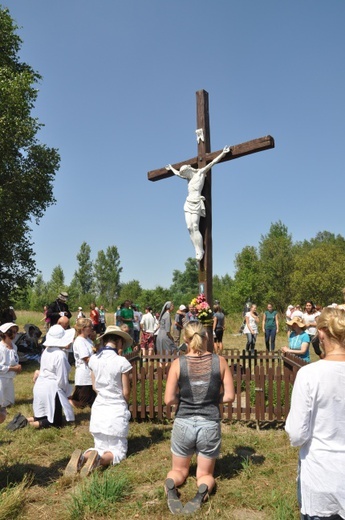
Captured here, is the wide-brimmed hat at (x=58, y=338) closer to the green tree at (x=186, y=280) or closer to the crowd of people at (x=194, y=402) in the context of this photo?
the crowd of people at (x=194, y=402)

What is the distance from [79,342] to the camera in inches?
279

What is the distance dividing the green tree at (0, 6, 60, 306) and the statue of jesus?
941cm

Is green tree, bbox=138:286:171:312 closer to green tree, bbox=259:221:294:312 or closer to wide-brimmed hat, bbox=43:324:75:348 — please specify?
green tree, bbox=259:221:294:312

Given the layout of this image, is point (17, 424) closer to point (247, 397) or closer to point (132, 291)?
point (247, 397)

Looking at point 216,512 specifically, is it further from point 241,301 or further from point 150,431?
point 241,301

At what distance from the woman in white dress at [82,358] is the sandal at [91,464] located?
266cm

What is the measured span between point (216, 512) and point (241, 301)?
115 feet

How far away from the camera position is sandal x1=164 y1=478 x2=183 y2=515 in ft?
11.6

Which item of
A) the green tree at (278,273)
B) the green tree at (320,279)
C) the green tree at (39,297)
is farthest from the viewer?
the green tree at (39,297)

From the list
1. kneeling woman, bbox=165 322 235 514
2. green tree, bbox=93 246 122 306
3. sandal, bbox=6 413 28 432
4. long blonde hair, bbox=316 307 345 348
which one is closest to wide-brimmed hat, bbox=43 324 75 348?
sandal, bbox=6 413 28 432


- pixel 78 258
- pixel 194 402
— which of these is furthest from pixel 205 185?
pixel 78 258

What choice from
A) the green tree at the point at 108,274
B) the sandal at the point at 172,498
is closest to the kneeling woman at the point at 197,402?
the sandal at the point at 172,498

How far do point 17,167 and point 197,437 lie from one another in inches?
640

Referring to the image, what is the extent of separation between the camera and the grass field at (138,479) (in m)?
3.60
